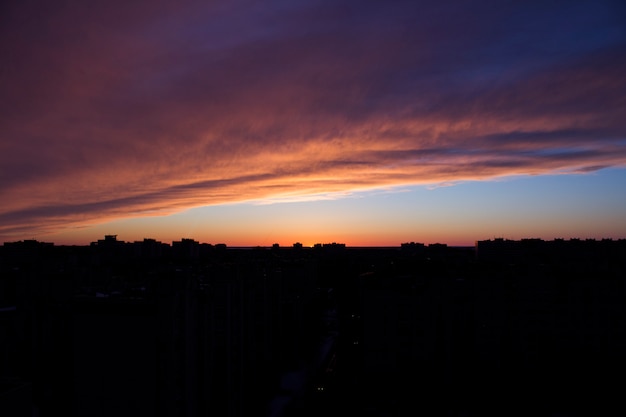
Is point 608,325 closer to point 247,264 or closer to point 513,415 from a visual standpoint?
point 513,415

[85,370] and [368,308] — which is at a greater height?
[368,308]

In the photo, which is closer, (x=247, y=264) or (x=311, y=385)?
(x=247, y=264)

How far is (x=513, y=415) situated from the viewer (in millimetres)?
24938

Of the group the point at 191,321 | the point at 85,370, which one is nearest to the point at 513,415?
the point at 191,321

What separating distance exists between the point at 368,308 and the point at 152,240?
113 feet

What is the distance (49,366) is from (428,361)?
2393cm

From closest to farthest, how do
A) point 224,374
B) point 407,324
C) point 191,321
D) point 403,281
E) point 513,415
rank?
point 191,321 → point 224,374 → point 513,415 → point 407,324 → point 403,281

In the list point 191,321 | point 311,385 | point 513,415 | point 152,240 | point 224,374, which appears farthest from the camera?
point 152,240

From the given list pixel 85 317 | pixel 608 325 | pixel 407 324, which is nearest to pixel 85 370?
pixel 85 317

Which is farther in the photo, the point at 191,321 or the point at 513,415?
the point at 513,415

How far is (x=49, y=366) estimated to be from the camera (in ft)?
82.7

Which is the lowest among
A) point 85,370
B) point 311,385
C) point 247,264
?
point 311,385

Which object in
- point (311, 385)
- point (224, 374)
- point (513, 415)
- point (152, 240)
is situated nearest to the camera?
point (224, 374)

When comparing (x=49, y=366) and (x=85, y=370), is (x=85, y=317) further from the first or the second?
(x=49, y=366)
